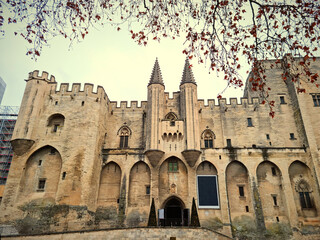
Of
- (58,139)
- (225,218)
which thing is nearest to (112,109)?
(58,139)

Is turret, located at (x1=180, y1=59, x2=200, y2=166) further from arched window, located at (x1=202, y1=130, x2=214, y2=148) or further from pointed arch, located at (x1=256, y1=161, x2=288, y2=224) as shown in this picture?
pointed arch, located at (x1=256, y1=161, x2=288, y2=224)

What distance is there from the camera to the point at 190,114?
26719mm

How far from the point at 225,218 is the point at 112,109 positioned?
16565 millimetres

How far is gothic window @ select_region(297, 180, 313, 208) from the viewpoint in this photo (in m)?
23.4

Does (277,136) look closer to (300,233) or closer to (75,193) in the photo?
(300,233)

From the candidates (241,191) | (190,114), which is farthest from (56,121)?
(241,191)

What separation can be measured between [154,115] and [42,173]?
11.8 m

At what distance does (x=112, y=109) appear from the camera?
30.0 m

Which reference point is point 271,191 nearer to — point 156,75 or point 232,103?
point 232,103

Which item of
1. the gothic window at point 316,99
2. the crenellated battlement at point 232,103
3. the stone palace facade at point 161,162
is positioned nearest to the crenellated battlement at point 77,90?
the stone palace facade at point 161,162

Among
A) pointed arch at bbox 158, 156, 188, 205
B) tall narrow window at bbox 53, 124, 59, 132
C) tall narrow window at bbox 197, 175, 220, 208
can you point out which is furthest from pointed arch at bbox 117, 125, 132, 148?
tall narrow window at bbox 197, 175, 220, 208

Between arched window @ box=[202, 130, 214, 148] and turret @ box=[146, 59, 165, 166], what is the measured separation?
5.17m

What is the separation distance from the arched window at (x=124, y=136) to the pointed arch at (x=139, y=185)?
320cm

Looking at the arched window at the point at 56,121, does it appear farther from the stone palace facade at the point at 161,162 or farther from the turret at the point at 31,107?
the turret at the point at 31,107
